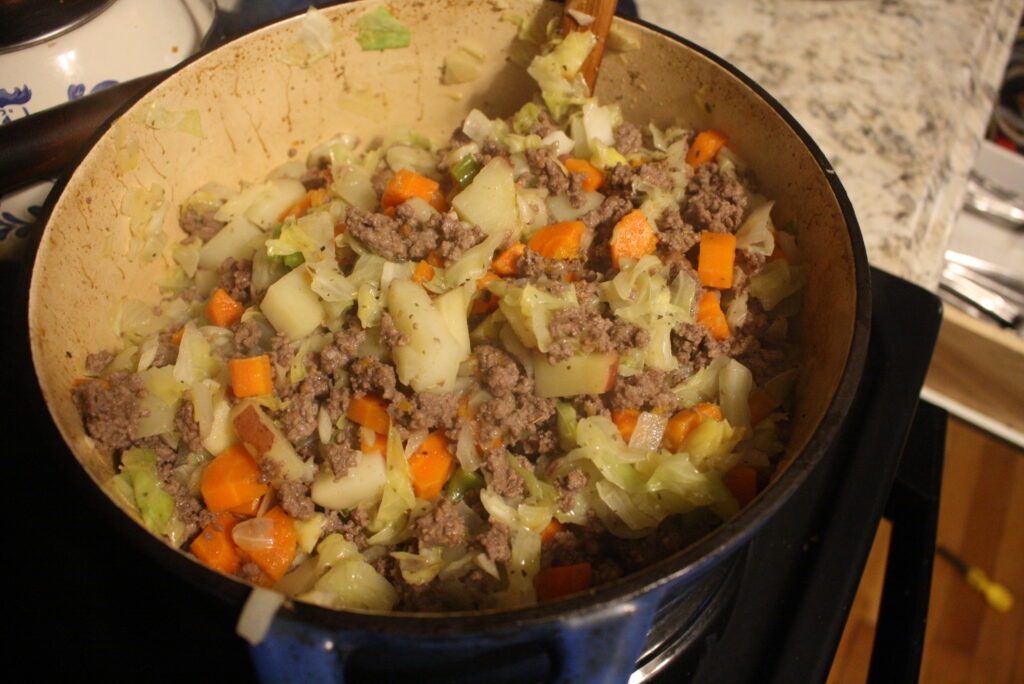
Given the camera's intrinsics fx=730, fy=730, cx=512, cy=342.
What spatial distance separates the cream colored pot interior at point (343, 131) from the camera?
1.14 metres

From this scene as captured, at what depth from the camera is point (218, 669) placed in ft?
3.79

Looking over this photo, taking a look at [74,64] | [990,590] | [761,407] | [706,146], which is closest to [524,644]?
[761,407]

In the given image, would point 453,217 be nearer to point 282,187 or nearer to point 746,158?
point 282,187

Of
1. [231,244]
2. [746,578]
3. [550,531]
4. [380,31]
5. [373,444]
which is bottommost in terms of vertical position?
[746,578]

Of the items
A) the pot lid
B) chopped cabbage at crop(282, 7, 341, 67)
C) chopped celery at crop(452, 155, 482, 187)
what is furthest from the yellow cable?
the pot lid

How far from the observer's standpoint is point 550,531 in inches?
45.4

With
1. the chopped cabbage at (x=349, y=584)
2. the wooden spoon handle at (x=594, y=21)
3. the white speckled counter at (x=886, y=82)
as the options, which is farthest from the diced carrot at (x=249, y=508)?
the white speckled counter at (x=886, y=82)

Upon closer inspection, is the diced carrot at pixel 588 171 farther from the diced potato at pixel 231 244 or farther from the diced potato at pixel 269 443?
the diced potato at pixel 269 443

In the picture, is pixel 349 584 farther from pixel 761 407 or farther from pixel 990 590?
pixel 990 590

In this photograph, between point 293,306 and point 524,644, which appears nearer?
point 524,644

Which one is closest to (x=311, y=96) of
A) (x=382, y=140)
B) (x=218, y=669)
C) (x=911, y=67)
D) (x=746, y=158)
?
(x=382, y=140)

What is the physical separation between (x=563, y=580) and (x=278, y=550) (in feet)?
1.42

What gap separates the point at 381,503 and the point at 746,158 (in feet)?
3.15

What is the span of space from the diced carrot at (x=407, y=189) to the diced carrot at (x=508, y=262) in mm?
227
